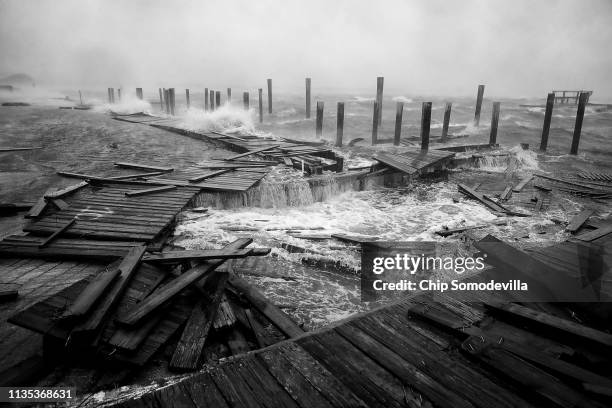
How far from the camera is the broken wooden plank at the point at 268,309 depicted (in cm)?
466

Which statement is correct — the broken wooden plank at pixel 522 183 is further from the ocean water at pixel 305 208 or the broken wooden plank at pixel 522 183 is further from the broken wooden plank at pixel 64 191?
the broken wooden plank at pixel 64 191

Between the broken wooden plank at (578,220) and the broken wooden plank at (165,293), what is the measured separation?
33.5 ft

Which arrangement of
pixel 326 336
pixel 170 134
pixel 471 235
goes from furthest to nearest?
1. pixel 170 134
2. pixel 471 235
3. pixel 326 336

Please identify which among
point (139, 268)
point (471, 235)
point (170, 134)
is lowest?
point (471, 235)

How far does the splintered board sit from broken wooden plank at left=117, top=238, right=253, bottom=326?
2.30m

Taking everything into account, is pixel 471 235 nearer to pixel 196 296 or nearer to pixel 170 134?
pixel 196 296

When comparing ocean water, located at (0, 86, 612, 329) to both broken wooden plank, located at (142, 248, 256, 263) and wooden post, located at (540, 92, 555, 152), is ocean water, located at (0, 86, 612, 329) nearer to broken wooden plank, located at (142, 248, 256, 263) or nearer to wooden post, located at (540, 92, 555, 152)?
wooden post, located at (540, 92, 555, 152)

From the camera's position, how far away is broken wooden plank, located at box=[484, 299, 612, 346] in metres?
3.29

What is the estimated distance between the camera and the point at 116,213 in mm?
8055

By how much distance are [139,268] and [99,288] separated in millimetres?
917

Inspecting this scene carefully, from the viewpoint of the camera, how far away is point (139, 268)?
5.35m

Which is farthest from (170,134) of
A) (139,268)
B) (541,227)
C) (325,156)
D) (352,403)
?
(352,403)

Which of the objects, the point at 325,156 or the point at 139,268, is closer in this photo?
the point at 139,268

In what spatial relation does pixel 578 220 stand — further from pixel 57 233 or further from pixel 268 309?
pixel 57 233
